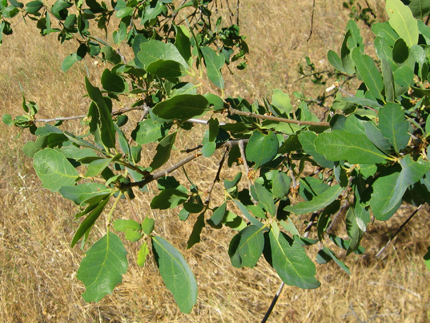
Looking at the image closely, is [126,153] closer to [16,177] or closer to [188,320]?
[188,320]

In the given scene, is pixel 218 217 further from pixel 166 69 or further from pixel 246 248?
pixel 166 69

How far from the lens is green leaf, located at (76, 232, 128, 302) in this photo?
0.51 meters

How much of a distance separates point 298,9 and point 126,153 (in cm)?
523

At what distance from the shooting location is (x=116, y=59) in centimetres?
87

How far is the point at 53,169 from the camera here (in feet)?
2.02

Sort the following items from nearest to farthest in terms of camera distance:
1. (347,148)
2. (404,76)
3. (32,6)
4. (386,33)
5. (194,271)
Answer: (347,148) → (404,76) → (386,33) → (32,6) → (194,271)

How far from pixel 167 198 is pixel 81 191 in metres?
0.19

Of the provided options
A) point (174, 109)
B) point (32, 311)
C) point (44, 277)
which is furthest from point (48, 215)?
point (174, 109)

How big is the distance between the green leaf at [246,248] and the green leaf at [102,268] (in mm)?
198

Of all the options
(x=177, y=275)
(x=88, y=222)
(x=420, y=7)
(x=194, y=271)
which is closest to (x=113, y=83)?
(x=88, y=222)

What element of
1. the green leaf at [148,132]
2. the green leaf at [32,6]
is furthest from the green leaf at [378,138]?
the green leaf at [32,6]

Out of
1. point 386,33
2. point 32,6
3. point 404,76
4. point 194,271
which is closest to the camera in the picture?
point 404,76

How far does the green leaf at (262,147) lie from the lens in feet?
1.95

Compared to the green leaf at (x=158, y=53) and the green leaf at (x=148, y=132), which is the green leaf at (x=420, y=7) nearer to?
the green leaf at (x=158, y=53)
